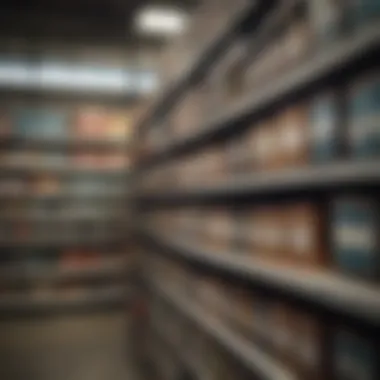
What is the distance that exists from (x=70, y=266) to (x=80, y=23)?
2.75 m

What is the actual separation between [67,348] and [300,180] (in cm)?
336

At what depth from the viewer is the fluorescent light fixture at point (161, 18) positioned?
4.86m

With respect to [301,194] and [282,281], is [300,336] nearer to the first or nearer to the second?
[282,281]

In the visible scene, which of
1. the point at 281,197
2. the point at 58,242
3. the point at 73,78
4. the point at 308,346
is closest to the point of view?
the point at 308,346

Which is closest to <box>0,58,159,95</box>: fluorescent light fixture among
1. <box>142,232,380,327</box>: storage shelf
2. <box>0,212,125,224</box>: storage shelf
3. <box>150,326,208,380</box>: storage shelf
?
<box>0,212,125,224</box>: storage shelf

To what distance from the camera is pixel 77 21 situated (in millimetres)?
5746

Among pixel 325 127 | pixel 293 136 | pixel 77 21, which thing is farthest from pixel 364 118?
pixel 77 21

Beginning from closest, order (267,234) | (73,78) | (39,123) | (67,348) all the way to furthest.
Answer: (267,234), (67,348), (39,123), (73,78)

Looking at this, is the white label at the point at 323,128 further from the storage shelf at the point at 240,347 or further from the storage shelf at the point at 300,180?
the storage shelf at the point at 240,347

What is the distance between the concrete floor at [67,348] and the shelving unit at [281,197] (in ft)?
2.98

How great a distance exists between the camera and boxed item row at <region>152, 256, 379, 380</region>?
→ 3.80 feet

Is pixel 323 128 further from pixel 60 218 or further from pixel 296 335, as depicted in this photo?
pixel 60 218

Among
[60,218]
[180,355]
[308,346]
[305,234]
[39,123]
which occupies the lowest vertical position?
[180,355]

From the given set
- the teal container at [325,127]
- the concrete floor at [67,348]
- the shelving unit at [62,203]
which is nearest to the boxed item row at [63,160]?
the shelving unit at [62,203]
